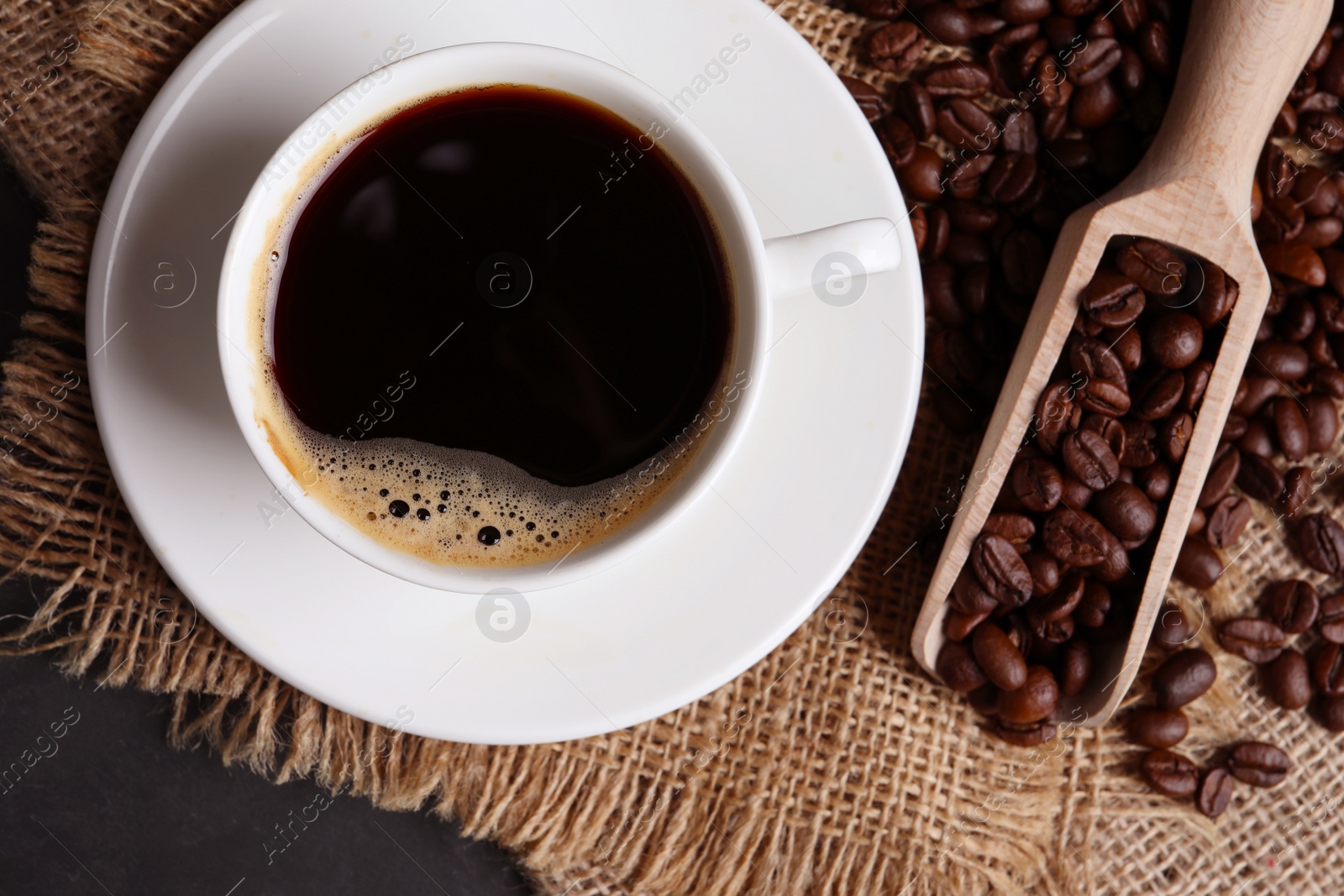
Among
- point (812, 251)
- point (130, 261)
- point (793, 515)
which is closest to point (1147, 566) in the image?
point (793, 515)

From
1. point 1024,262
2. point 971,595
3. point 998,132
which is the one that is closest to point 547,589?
point 971,595

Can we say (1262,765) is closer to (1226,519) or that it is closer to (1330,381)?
(1226,519)

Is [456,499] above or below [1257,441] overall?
above

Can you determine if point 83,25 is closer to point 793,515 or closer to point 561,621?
point 561,621

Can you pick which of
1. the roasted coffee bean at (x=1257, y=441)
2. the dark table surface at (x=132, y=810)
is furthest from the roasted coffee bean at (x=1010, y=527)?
the dark table surface at (x=132, y=810)

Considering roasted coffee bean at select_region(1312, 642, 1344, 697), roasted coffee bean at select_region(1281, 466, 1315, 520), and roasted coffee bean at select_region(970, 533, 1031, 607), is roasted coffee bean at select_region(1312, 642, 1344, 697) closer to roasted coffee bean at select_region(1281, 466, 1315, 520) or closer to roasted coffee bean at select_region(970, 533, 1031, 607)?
roasted coffee bean at select_region(1281, 466, 1315, 520)

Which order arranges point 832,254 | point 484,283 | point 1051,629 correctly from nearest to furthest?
1. point 832,254
2. point 484,283
3. point 1051,629

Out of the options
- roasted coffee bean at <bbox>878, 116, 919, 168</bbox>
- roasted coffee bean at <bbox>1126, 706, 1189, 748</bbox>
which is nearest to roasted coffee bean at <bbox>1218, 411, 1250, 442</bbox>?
roasted coffee bean at <bbox>1126, 706, 1189, 748</bbox>
